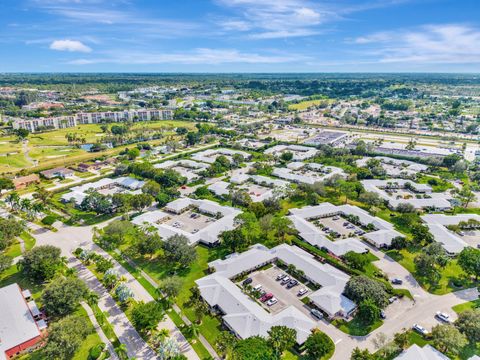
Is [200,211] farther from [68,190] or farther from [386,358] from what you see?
[386,358]

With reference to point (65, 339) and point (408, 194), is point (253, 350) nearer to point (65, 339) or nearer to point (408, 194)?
point (65, 339)

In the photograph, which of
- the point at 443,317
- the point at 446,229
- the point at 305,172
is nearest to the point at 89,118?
the point at 305,172

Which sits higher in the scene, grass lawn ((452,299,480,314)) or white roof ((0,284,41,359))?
white roof ((0,284,41,359))

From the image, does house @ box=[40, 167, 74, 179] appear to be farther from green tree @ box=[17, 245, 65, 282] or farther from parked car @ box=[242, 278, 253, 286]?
parked car @ box=[242, 278, 253, 286]

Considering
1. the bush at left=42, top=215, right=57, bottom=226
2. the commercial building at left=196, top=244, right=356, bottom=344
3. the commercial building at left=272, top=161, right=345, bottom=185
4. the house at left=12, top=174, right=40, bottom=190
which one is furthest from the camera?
the commercial building at left=272, top=161, right=345, bottom=185

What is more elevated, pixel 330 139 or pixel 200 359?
pixel 330 139

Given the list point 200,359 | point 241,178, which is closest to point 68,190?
point 241,178

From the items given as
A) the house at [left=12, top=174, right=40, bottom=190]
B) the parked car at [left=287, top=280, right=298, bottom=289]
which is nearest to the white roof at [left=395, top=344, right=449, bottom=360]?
the parked car at [left=287, top=280, right=298, bottom=289]
